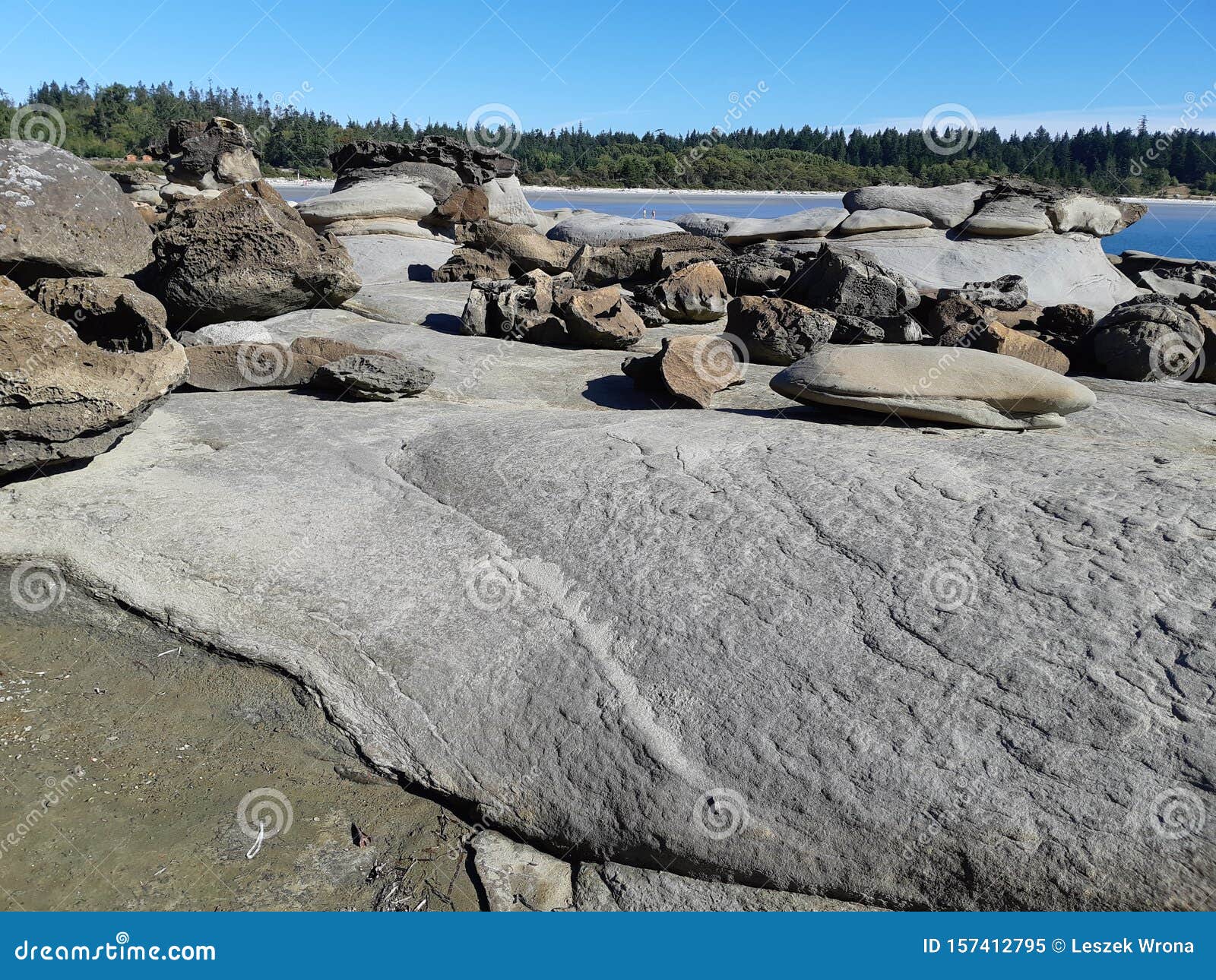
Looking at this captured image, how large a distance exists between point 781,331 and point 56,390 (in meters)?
5.48

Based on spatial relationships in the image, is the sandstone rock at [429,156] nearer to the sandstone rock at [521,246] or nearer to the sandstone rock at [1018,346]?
the sandstone rock at [521,246]

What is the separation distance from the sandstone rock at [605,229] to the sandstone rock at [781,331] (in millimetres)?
5790

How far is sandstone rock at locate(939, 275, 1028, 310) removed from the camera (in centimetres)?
1026

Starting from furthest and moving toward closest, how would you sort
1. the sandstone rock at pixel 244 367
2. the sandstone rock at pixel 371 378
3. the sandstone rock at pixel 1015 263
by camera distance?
the sandstone rock at pixel 1015 263, the sandstone rock at pixel 244 367, the sandstone rock at pixel 371 378

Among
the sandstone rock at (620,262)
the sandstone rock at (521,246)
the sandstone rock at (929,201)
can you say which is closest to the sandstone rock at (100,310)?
the sandstone rock at (620,262)

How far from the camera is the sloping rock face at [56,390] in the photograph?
4699mm

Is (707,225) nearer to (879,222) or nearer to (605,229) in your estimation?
(605,229)

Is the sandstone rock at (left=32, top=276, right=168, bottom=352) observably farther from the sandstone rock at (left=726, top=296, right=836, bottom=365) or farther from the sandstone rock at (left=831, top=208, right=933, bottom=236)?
the sandstone rock at (left=831, top=208, right=933, bottom=236)

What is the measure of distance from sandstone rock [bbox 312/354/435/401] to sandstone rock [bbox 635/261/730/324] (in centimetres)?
379

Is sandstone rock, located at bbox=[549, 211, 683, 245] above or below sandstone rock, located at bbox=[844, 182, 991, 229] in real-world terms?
below

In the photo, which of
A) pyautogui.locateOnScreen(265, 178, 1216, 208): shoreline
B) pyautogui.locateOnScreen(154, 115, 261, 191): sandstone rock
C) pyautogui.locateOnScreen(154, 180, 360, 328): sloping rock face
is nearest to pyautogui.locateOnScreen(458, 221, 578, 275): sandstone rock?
pyautogui.locateOnScreen(154, 180, 360, 328): sloping rock face

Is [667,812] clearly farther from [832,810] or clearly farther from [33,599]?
[33,599]

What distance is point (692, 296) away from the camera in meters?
9.90

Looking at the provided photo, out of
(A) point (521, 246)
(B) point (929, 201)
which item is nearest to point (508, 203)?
(A) point (521, 246)
